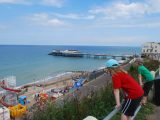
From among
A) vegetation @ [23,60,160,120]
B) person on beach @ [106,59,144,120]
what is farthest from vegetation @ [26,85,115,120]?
person on beach @ [106,59,144,120]

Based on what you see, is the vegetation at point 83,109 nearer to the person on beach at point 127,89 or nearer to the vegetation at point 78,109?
the vegetation at point 78,109

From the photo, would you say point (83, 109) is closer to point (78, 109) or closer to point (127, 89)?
point (78, 109)

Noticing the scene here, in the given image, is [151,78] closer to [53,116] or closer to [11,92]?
[53,116]

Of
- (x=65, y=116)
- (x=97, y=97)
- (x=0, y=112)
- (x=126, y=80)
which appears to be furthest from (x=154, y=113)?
(x=0, y=112)

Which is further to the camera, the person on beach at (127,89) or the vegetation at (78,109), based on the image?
the vegetation at (78,109)

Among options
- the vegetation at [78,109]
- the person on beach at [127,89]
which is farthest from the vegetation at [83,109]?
the person on beach at [127,89]

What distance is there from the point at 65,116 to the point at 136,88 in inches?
67.1

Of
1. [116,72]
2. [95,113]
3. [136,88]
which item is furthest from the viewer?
[95,113]

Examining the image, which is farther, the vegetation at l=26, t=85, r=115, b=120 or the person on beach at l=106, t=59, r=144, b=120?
the vegetation at l=26, t=85, r=115, b=120

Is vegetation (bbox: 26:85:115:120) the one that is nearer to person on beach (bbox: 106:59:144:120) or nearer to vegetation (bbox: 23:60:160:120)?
vegetation (bbox: 23:60:160:120)

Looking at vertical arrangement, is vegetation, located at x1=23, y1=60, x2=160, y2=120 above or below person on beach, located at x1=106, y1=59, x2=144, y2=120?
below

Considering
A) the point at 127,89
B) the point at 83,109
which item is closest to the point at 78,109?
the point at 83,109

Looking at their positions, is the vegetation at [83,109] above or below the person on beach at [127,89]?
below

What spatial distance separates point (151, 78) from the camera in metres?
6.91
